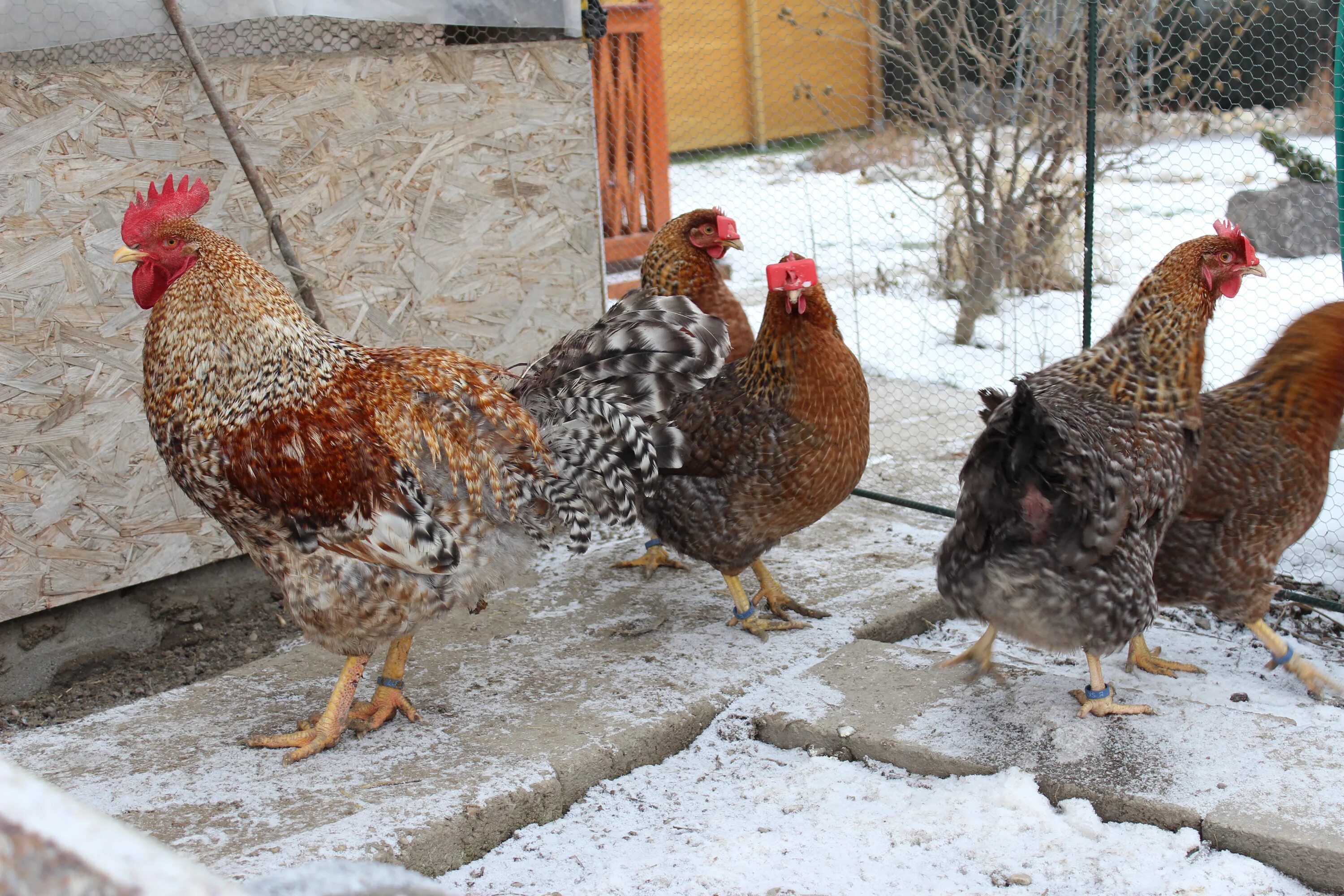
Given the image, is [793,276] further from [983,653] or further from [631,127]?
[631,127]

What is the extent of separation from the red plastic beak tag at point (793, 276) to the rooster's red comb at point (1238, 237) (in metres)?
1.29

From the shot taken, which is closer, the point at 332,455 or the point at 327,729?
the point at 332,455

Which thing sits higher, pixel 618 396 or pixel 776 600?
pixel 618 396

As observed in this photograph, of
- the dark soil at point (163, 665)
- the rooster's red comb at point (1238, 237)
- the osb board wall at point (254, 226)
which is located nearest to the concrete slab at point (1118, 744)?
the rooster's red comb at point (1238, 237)

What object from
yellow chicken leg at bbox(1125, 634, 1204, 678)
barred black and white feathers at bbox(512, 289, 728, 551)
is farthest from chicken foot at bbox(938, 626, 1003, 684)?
barred black and white feathers at bbox(512, 289, 728, 551)

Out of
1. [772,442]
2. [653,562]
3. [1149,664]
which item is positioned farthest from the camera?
[653,562]

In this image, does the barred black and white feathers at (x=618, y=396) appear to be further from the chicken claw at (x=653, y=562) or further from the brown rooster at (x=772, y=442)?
the chicken claw at (x=653, y=562)

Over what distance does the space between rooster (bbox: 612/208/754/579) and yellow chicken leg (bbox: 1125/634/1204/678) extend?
1803mm

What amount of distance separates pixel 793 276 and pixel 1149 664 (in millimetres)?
1705

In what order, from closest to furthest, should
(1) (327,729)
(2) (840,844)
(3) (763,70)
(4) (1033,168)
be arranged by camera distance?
(2) (840,844) < (1) (327,729) < (4) (1033,168) < (3) (763,70)

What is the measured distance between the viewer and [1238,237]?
3371mm

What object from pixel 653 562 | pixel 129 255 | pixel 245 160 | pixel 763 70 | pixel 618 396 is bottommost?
pixel 653 562

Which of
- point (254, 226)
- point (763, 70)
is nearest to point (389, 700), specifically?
point (254, 226)

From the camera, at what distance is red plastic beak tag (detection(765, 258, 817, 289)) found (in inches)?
138
